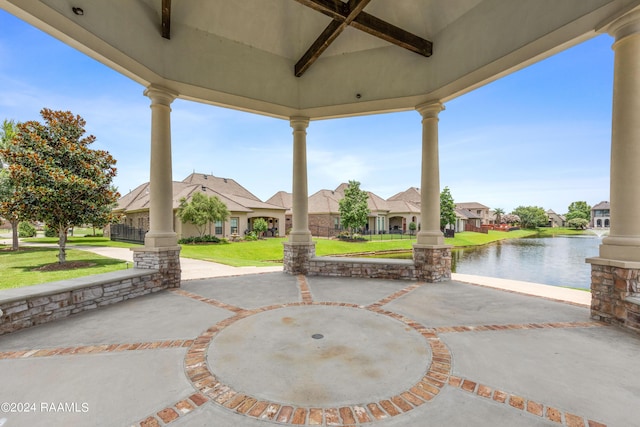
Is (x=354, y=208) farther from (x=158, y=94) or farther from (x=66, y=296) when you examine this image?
(x=66, y=296)

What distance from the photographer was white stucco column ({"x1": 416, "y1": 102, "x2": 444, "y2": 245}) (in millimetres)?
7045

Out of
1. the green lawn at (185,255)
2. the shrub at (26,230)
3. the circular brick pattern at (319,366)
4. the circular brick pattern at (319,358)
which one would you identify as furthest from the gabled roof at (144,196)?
the circular brick pattern at (319,358)

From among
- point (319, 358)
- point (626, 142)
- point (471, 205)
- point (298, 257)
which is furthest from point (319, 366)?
point (471, 205)

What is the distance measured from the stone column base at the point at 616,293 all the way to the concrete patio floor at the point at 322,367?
0.21m

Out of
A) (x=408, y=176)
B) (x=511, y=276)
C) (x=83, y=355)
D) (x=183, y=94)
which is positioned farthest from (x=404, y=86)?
(x=408, y=176)

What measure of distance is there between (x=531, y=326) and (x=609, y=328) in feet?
3.72

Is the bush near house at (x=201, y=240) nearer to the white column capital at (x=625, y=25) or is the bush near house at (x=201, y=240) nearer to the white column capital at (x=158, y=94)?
the white column capital at (x=158, y=94)

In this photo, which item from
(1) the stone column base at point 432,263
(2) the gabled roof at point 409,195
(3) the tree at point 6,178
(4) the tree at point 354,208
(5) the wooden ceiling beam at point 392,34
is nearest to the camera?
(5) the wooden ceiling beam at point 392,34

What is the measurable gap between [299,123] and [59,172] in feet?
30.0

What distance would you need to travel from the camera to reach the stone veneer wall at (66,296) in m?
3.80

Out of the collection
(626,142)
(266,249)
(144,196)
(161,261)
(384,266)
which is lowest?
(266,249)

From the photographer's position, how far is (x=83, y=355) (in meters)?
3.10

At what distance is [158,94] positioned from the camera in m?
6.19

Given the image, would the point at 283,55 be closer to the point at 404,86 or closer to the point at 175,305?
the point at 404,86
